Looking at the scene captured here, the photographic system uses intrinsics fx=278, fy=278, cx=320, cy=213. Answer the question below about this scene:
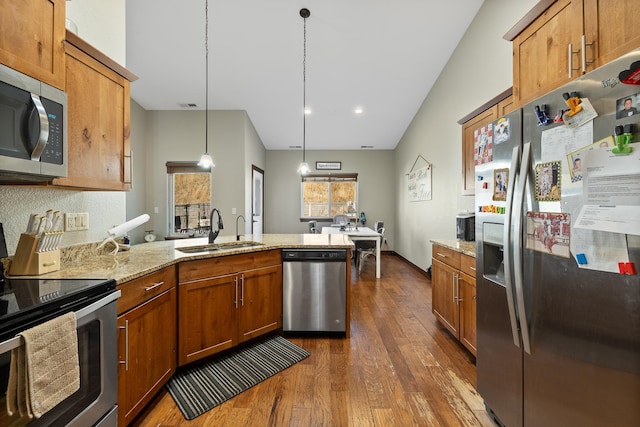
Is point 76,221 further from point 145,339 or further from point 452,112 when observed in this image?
point 452,112

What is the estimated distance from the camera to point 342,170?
766cm

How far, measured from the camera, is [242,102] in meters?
5.13

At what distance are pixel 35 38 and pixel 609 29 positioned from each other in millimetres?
2437

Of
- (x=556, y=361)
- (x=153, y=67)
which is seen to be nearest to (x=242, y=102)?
(x=153, y=67)

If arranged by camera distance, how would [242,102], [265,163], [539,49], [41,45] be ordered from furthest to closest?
[265,163] < [242,102] < [539,49] < [41,45]

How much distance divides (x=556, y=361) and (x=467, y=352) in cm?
138

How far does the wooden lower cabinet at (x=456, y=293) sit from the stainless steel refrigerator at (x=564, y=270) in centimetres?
67

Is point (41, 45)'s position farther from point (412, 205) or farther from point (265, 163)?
point (265, 163)

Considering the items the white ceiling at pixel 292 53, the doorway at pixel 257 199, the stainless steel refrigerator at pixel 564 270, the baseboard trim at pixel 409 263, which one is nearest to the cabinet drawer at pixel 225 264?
the stainless steel refrigerator at pixel 564 270

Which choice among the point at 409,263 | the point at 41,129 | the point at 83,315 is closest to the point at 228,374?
the point at 83,315

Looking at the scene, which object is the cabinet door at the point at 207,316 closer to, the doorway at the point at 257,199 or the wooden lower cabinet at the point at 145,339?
the wooden lower cabinet at the point at 145,339

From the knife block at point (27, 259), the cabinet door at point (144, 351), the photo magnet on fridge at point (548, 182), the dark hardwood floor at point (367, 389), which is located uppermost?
the photo magnet on fridge at point (548, 182)

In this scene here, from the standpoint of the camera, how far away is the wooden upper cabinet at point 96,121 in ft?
4.86

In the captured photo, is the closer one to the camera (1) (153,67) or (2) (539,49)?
(2) (539,49)
